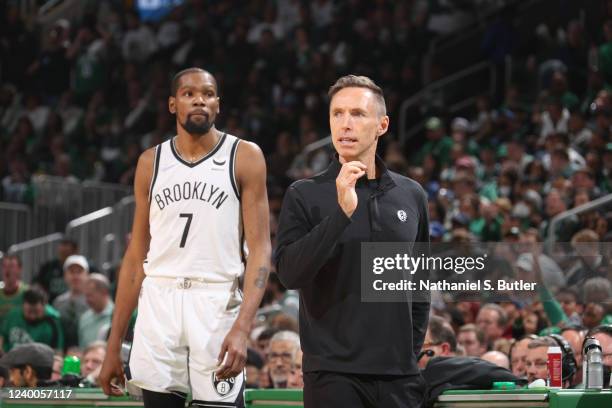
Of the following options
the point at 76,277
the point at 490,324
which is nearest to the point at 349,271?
the point at 490,324

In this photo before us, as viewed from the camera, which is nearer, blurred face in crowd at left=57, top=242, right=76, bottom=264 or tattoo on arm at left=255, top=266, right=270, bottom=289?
tattoo on arm at left=255, top=266, right=270, bottom=289

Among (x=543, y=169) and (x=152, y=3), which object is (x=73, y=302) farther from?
(x=152, y=3)

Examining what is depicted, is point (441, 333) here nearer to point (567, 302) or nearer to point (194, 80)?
point (567, 302)

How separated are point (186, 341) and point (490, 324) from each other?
4.39 meters

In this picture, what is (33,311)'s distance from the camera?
10953 millimetres

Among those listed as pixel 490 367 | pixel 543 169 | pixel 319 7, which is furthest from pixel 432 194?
pixel 490 367

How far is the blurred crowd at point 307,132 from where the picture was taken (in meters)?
8.83

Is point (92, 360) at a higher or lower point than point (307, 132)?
lower

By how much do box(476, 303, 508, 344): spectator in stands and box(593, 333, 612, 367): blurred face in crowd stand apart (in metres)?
2.64

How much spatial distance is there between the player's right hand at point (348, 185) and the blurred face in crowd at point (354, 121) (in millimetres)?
214

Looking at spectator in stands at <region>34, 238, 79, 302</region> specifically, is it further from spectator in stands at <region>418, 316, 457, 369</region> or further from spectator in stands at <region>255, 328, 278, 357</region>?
spectator in stands at <region>418, 316, 457, 369</region>

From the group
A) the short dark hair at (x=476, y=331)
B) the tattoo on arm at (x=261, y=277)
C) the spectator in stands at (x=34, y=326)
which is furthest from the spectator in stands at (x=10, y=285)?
the tattoo on arm at (x=261, y=277)

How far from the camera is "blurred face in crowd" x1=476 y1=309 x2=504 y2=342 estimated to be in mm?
9125

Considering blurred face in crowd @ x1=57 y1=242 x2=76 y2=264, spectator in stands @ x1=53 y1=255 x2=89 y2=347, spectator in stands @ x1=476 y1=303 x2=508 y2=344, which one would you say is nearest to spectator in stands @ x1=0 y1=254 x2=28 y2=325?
spectator in stands @ x1=53 y1=255 x2=89 y2=347
